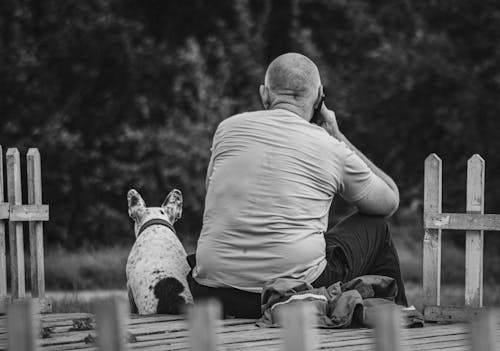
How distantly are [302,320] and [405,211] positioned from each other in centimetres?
1105

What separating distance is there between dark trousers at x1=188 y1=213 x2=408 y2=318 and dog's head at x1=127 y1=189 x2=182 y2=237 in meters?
0.91

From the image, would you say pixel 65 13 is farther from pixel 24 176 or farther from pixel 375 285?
pixel 375 285

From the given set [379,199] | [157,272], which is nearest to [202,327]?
[379,199]

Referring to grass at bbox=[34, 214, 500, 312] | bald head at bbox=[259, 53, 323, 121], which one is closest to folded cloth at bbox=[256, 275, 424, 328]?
bald head at bbox=[259, 53, 323, 121]

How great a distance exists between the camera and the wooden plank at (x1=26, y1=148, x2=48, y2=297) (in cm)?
623

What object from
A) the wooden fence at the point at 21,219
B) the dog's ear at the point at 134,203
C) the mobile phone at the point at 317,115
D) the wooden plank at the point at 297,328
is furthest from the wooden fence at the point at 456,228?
the wooden plank at the point at 297,328

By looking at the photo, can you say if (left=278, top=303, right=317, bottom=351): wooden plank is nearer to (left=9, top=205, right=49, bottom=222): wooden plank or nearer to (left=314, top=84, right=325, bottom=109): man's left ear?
(left=314, top=84, right=325, bottom=109): man's left ear

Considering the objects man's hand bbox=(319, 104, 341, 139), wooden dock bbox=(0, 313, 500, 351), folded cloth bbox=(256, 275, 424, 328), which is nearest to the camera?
wooden dock bbox=(0, 313, 500, 351)

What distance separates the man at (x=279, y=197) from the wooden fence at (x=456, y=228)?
30.0 inches

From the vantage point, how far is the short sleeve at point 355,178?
16.2 ft

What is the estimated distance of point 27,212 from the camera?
6320 mm

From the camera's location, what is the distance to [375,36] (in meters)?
14.2

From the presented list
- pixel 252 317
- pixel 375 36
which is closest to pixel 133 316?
pixel 252 317

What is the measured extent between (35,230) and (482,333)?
15.3 ft
